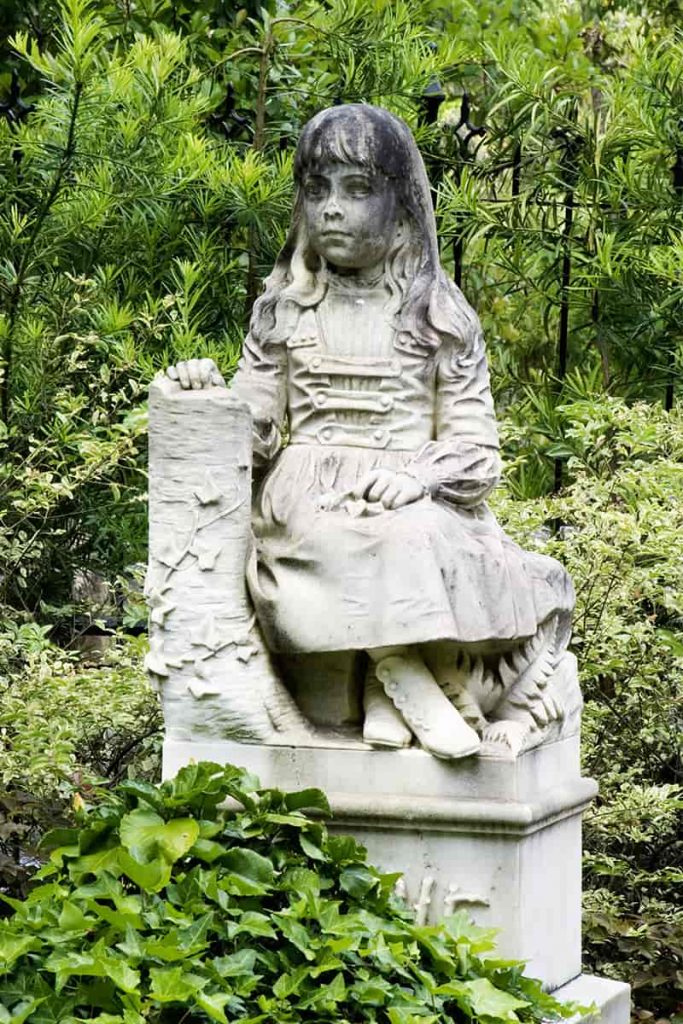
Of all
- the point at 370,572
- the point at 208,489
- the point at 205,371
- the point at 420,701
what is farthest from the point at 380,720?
the point at 205,371

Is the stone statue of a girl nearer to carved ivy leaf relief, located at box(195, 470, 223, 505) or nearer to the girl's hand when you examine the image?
the girl's hand

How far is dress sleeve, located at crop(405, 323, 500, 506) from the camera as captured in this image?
554cm

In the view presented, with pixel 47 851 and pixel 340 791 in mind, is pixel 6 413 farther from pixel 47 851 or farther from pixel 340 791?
pixel 340 791

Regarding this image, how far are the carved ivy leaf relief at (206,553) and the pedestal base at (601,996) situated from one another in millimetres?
1446

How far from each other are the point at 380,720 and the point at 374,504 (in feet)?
1.77

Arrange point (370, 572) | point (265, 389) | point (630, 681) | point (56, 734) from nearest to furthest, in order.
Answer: point (370, 572), point (265, 389), point (56, 734), point (630, 681)

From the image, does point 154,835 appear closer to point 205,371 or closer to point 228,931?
point 228,931

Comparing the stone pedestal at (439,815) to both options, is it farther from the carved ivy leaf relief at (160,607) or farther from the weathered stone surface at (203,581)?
the carved ivy leaf relief at (160,607)

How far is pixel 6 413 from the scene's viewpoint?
778 cm

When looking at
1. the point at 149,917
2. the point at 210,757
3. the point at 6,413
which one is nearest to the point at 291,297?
the point at 210,757

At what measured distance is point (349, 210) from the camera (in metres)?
5.56

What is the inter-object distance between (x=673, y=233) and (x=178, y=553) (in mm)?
3635

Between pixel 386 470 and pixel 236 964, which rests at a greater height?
pixel 386 470

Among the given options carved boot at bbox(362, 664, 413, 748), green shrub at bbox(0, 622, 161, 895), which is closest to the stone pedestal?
carved boot at bbox(362, 664, 413, 748)
